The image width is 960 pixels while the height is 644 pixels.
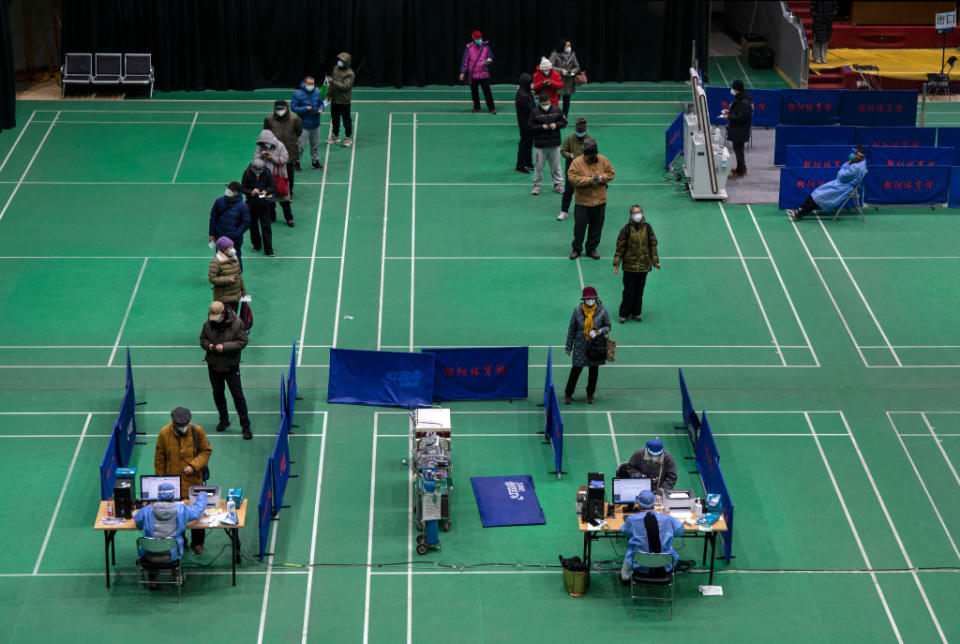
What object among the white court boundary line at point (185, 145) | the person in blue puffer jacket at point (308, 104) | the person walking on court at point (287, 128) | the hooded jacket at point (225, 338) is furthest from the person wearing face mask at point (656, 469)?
the white court boundary line at point (185, 145)

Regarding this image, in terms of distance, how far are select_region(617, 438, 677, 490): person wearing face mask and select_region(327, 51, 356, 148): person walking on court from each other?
47.6 feet

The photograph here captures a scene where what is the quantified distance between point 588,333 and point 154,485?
6.63 meters

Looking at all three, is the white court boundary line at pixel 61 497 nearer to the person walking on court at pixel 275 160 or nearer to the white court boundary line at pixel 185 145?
the person walking on court at pixel 275 160

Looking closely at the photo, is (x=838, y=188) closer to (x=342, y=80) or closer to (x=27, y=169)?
(x=342, y=80)

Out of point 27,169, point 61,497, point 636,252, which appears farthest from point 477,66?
point 61,497

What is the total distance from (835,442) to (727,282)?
215 inches

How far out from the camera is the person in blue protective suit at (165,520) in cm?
1608

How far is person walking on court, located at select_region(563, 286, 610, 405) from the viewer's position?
19.8m

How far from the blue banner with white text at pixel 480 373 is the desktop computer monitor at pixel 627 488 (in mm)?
4066

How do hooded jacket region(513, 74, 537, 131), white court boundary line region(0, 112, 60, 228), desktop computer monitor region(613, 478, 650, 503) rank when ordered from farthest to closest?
hooded jacket region(513, 74, 537, 131)
white court boundary line region(0, 112, 60, 228)
desktop computer monitor region(613, 478, 650, 503)

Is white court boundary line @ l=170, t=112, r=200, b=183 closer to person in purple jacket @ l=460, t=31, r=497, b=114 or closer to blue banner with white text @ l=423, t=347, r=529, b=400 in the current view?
person in purple jacket @ l=460, t=31, r=497, b=114

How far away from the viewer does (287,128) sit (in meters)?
26.9

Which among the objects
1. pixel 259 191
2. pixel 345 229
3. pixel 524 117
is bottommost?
pixel 345 229

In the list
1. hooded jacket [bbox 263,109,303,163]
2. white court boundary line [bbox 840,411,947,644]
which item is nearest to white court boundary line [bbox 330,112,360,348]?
hooded jacket [bbox 263,109,303,163]
